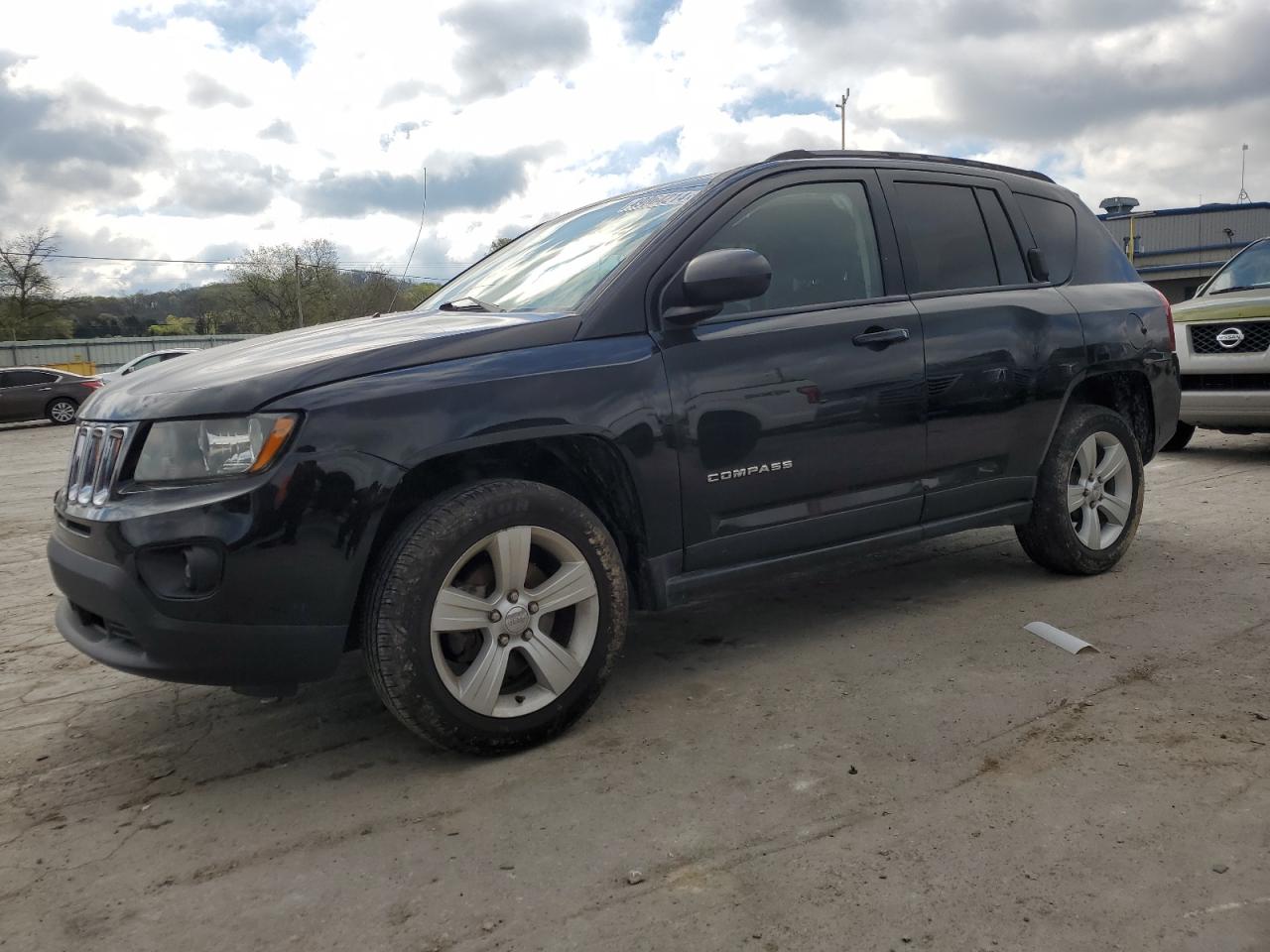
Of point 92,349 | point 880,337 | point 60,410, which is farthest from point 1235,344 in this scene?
point 92,349

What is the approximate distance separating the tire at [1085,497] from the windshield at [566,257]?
6.72 ft

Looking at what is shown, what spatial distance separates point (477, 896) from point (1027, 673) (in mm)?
2135

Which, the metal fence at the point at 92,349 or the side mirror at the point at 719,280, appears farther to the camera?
the metal fence at the point at 92,349

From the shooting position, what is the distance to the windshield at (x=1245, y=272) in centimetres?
893

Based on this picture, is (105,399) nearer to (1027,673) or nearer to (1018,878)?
(1018,878)

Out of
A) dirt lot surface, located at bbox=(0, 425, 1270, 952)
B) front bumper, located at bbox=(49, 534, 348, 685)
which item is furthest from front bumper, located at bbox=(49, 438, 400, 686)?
dirt lot surface, located at bbox=(0, 425, 1270, 952)

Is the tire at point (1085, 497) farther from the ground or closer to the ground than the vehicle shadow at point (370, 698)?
farther from the ground

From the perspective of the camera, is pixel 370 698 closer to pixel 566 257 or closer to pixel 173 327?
pixel 566 257

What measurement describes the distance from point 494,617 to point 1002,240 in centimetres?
292

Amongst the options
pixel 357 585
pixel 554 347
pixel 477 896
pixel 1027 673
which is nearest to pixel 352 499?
pixel 357 585

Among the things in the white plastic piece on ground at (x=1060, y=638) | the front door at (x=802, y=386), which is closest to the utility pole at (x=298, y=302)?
the front door at (x=802, y=386)

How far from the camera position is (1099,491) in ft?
15.8

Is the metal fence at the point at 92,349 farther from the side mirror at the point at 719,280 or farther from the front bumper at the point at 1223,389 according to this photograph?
the side mirror at the point at 719,280

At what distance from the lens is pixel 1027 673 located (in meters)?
3.61
